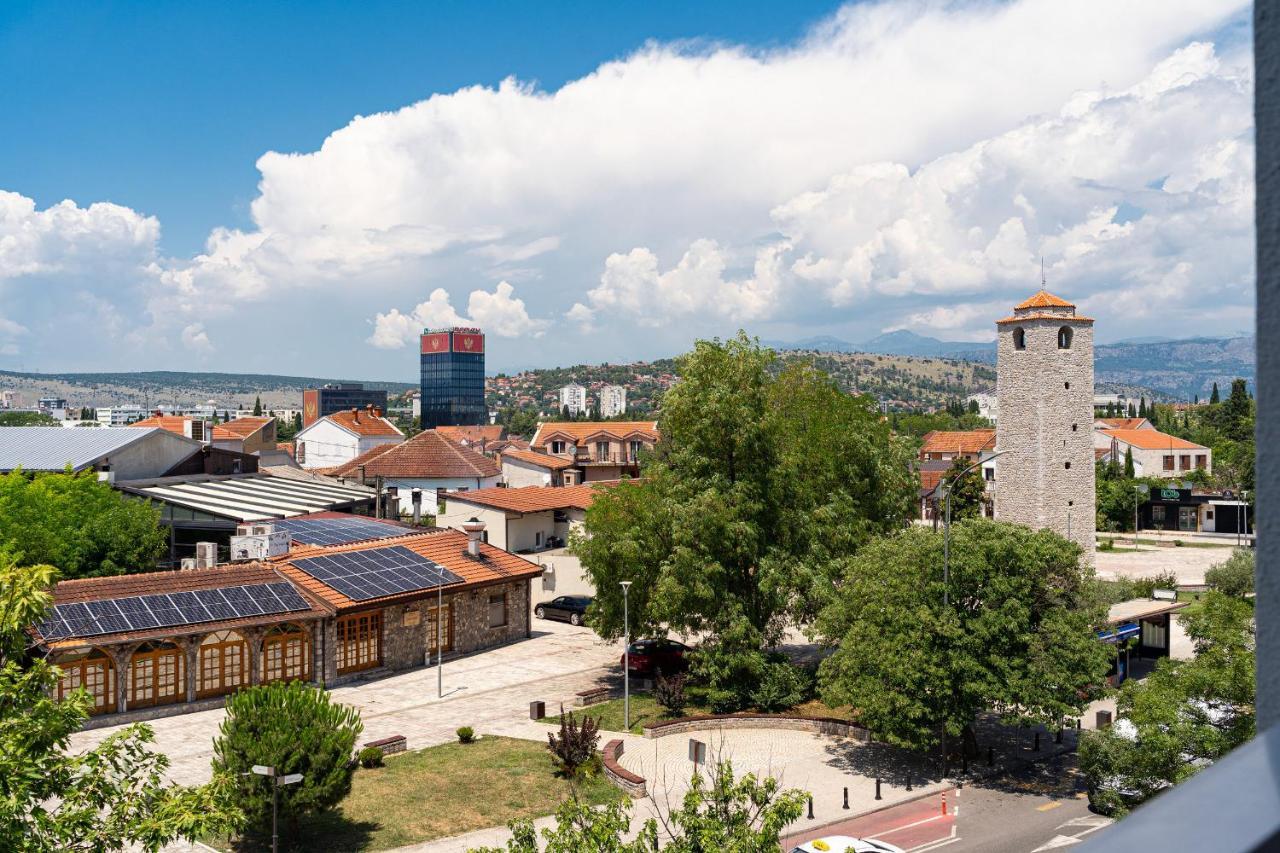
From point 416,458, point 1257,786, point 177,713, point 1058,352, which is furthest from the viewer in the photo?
point 416,458

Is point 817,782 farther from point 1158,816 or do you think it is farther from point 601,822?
point 1158,816

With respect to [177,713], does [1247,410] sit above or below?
above

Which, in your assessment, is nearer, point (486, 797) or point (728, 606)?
point (486, 797)

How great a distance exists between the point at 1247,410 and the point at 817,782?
371ft

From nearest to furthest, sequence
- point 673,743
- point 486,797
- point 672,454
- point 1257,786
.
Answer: point 1257,786 → point 486,797 → point 673,743 → point 672,454

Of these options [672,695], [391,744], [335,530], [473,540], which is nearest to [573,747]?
[391,744]

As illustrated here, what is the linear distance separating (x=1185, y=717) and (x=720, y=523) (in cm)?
1363

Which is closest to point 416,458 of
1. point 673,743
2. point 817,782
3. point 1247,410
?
point 673,743

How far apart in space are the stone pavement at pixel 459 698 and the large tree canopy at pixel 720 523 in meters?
3.57

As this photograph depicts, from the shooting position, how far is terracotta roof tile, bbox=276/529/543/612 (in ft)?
111

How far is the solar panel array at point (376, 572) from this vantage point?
3447cm

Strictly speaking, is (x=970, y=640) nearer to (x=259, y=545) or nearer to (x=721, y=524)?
(x=721, y=524)

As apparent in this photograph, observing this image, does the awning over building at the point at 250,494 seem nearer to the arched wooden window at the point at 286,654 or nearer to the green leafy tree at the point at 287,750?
the arched wooden window at the point at 286,654

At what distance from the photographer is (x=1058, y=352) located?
4409 centimetres
